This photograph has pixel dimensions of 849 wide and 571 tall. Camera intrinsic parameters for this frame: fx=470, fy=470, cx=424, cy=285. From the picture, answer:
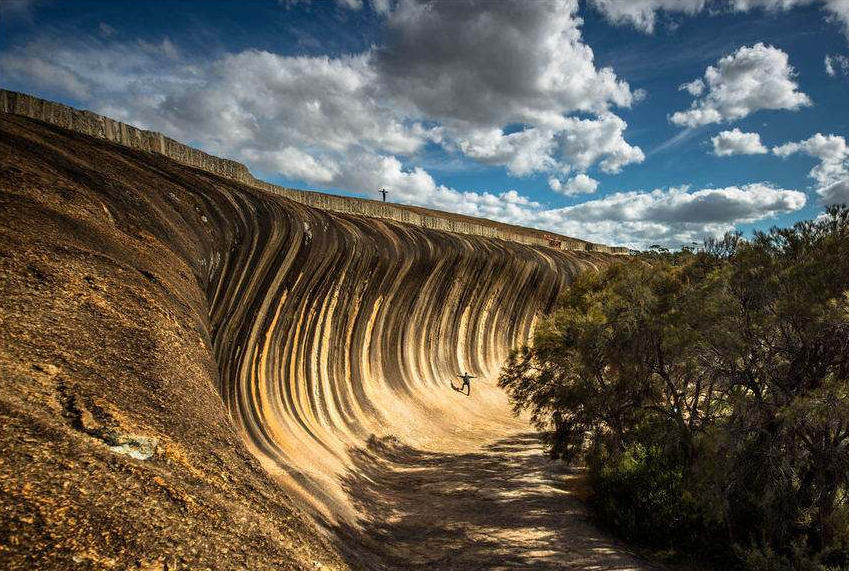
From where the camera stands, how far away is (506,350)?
28328mm

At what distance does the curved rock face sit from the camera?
78.1 inches

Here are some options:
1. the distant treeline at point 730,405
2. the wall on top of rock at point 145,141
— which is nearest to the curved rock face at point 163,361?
the wall on top of rock at point 145,141

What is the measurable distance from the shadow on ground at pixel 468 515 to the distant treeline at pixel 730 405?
120 centimetres

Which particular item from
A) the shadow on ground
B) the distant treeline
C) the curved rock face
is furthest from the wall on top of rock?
the distant treeline

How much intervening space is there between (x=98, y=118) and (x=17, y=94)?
4.14 feet

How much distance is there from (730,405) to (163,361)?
31.6 feet

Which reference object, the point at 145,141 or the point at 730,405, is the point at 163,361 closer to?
the point at 145,141

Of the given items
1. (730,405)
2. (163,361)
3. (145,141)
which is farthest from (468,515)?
(145,141)

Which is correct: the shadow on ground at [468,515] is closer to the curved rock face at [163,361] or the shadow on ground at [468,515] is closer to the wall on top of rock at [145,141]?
the curved rock face at [163,361]

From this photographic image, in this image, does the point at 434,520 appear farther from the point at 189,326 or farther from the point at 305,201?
the point at 305,201

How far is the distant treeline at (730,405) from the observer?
8156mm

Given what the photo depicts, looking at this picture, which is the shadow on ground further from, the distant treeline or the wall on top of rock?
the wall on top of rock

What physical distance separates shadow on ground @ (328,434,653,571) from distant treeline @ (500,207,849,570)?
3.94 feet

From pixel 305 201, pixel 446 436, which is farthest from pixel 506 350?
pixel 305 201
